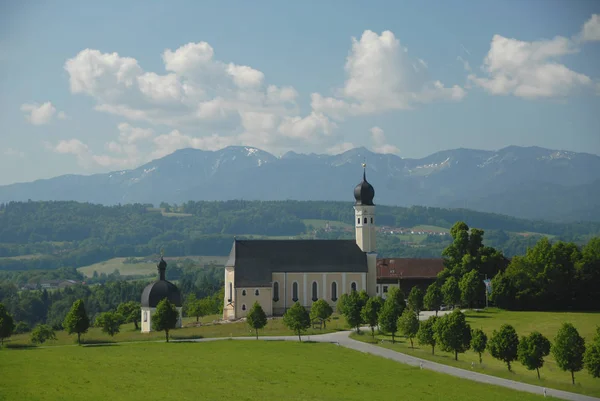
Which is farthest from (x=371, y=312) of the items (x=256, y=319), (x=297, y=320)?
(x=256, y=319)

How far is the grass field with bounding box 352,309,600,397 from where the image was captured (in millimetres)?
50125

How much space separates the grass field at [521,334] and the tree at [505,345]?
90cm

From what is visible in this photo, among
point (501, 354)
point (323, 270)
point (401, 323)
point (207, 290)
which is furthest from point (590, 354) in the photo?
point (207, 290)

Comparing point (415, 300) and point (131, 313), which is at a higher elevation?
point (415, 300)

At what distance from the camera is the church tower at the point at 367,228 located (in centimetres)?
9319

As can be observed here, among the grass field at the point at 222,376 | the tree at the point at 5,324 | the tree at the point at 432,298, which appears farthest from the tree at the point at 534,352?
the tree at the point at 5,324

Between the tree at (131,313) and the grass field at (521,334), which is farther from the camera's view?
the tree at (131,313)

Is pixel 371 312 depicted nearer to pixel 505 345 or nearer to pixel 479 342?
pixel 479 342

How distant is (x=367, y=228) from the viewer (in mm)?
94000

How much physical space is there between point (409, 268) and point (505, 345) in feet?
151

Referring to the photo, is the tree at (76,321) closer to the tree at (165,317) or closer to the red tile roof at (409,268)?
the tree at (165,317)

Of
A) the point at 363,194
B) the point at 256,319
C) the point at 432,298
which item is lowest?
the point at 256,319

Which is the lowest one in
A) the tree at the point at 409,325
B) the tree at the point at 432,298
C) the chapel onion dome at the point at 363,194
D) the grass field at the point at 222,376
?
the grass field at the point at 222,376

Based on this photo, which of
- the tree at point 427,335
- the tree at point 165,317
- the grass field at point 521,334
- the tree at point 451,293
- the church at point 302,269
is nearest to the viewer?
the grass field at point 521,334
